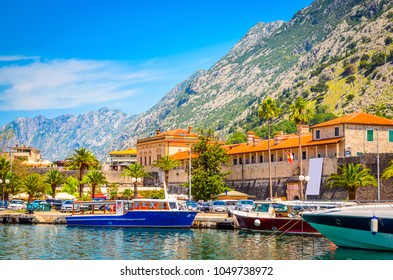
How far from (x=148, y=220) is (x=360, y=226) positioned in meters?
25.2

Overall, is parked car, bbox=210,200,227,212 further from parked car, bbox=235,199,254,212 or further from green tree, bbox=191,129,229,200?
green tree, bbox=191,129,229,200

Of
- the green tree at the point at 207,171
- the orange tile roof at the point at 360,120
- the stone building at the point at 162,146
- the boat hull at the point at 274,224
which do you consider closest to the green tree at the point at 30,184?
the green tree at the point at 207,171

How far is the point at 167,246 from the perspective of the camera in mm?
38219

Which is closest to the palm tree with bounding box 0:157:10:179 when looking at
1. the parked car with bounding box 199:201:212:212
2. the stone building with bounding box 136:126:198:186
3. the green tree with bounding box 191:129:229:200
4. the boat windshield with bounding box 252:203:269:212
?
the green tree with bounding box 191:129:229:200

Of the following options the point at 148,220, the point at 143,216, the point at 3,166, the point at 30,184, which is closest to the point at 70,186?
the point at 30,184

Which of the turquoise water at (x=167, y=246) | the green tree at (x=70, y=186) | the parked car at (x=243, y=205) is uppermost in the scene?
the green tree at (x=70, y=186)

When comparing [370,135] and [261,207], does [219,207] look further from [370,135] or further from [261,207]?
[370,135]

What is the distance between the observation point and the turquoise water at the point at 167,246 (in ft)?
103

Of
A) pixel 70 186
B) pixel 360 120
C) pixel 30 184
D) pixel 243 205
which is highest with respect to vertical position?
pixel 360 120

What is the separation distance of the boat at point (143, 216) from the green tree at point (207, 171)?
2110 cm

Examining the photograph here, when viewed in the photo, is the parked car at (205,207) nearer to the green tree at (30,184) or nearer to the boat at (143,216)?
the boat at (143,216)

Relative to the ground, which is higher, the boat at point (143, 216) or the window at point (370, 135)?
the window at point (370, 135)
